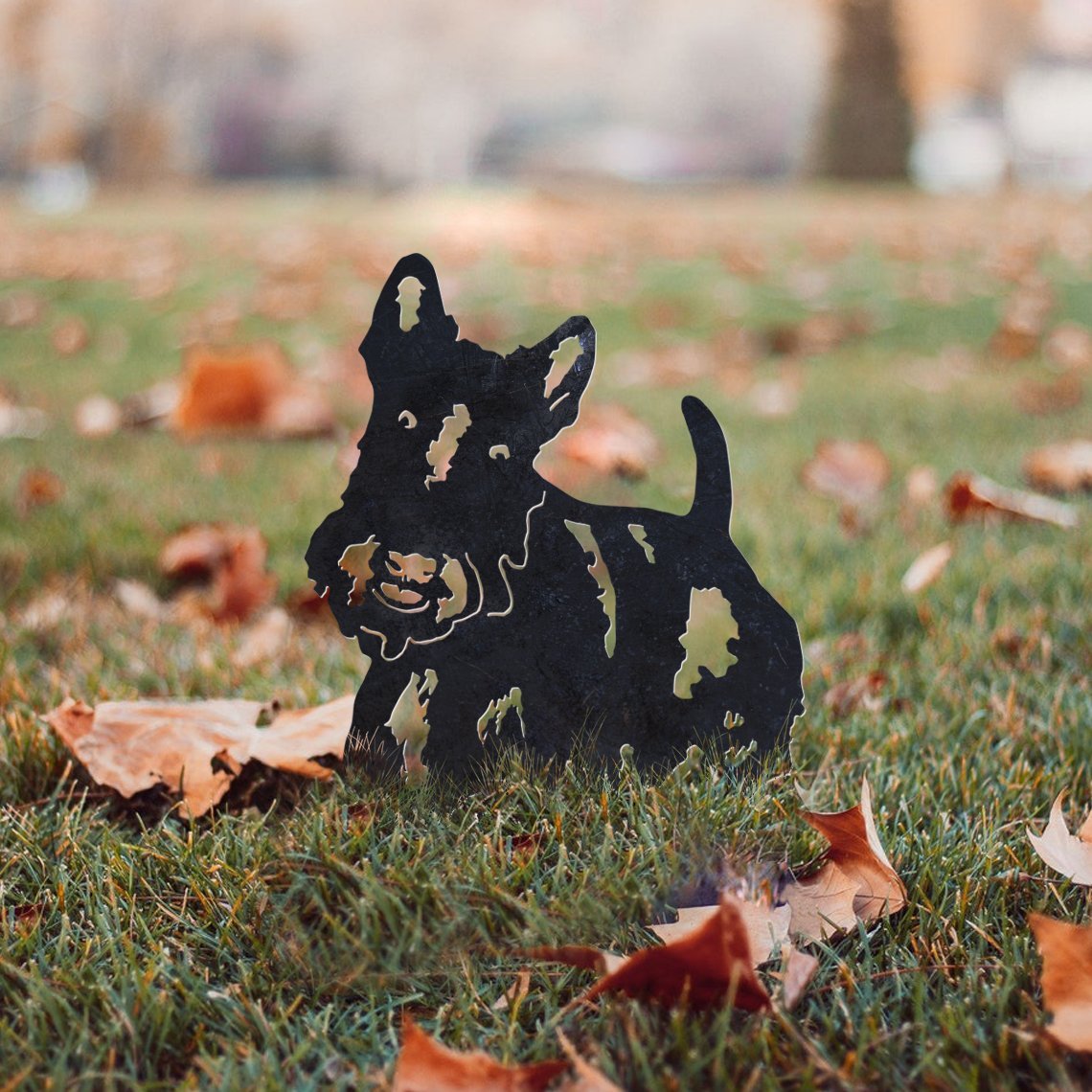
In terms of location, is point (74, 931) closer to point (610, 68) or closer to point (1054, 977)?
point (1054, 977)

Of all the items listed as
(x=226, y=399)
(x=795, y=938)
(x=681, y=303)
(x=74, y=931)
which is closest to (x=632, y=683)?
(x=795, y=938)

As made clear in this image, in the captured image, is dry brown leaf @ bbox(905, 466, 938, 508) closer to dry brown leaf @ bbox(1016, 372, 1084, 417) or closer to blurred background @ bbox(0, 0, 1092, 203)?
dry brown leaf @ bbox(1016, 372, 1084, 417)

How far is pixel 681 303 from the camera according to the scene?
7.20 metres

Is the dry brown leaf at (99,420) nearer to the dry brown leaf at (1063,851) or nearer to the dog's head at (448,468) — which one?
the dog's head at (448,468)

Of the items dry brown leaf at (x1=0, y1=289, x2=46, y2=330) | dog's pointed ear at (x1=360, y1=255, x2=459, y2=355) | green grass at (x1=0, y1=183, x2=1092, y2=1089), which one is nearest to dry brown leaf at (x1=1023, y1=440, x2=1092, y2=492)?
green grass at (x1=0, y1=183, x2=1092, y2=1089)

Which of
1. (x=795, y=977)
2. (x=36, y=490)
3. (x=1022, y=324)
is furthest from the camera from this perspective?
(x=1022, y=324)

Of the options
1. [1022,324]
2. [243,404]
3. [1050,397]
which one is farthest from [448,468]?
[1022,324]

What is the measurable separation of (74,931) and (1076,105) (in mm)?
42809

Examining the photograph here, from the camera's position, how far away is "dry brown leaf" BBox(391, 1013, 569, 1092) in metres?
1.17

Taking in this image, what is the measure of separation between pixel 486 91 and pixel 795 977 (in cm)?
4017

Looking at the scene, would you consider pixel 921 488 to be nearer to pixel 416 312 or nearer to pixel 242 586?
pixel 242 586

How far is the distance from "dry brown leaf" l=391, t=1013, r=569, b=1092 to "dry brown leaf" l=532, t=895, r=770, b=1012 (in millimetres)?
127

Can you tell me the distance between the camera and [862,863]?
1.49 meters

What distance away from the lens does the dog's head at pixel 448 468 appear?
1.62 meters
